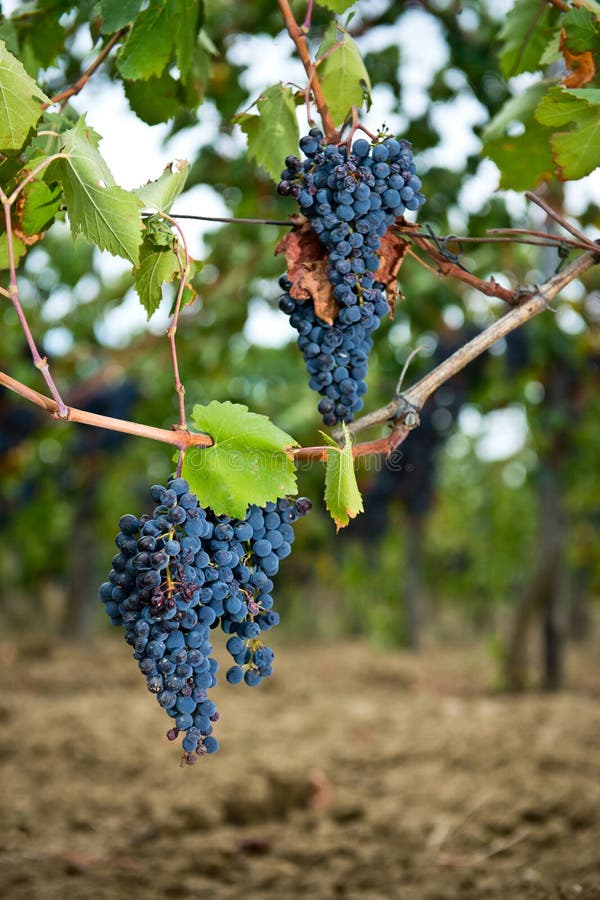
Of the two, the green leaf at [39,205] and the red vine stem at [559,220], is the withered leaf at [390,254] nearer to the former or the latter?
the red vine stem at [559,220]

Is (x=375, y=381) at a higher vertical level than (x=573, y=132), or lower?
higher

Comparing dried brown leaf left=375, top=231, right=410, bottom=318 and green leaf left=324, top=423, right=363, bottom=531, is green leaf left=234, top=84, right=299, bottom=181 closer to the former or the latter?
dried brown leaf left=375, top=231, right=410, bottom=318

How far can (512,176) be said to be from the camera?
2.23 m

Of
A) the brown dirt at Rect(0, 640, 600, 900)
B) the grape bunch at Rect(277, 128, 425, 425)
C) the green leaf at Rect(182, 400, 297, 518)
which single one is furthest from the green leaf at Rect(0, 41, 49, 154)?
the brown dirt at Rect(0, 640, 600, 900)

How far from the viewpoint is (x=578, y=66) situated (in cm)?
190

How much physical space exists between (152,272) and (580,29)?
109cm

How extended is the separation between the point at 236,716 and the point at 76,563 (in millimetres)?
6256

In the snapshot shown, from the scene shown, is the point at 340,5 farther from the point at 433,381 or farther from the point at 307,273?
the point at 433,381

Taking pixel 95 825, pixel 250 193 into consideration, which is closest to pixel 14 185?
pixel 250 193

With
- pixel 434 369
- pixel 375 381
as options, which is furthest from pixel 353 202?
pixel 375 381

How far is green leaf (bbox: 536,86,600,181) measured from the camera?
1.70 meters

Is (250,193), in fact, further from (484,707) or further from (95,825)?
(484,707)

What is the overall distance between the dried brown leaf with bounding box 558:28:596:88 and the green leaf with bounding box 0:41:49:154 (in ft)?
3.86

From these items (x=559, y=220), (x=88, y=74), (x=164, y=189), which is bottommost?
(x=559, y=220)
